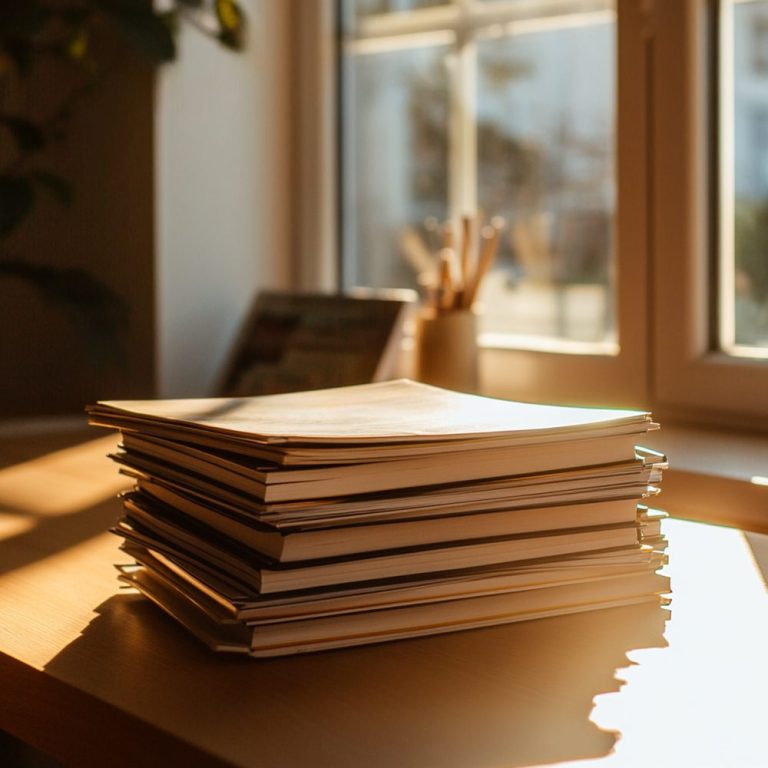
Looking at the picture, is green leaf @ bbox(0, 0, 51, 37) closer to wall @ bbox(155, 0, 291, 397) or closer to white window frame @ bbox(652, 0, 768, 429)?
wall @ bbox(155, 0, 291, 397)

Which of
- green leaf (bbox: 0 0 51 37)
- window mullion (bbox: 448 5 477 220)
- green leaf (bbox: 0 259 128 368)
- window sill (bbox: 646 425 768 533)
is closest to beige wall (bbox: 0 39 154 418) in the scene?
green leaf (bbox: 0 259 128 368)

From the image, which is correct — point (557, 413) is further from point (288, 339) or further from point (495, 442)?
point (288, 339)

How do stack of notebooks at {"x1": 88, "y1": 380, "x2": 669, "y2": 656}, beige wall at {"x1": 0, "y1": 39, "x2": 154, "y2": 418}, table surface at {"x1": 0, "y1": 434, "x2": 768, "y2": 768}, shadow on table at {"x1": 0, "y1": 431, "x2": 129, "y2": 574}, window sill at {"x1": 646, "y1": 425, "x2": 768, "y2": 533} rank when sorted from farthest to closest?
beige wall at {"x1": 0, "y1": 39, "x2": 154, "y2": 418} < window sill at {"x1": 646, "y1": 425, "x2": 768, "y2": 533} < shadow on table at {"x1": 0, "y1": 431, "x2": 129, "y2": 574} < stack of notebooks at {"x1": 88, "y1": 380, "x2": 669, "y2": 656} < table surface at {"x1": 0, "y1": 434, "x2": 768, "y2": 768}

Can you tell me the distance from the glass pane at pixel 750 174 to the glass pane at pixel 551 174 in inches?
7.0

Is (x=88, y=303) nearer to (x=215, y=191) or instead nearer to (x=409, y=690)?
(x=215, y=191)

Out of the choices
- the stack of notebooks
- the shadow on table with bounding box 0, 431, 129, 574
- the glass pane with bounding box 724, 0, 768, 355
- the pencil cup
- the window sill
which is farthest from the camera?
the pencil cup

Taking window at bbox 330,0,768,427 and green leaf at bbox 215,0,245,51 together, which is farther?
green leaf at bbox 215,0,245,51

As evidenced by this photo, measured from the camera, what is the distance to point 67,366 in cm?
188

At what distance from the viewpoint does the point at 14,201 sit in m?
1.65

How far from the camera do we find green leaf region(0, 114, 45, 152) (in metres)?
1.70

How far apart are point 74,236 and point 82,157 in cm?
12

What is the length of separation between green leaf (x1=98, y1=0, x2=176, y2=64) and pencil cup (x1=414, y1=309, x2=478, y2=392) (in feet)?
1.70

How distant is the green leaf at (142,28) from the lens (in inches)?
63.2

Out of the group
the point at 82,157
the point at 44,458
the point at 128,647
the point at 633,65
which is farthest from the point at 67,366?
the point at 128,647
